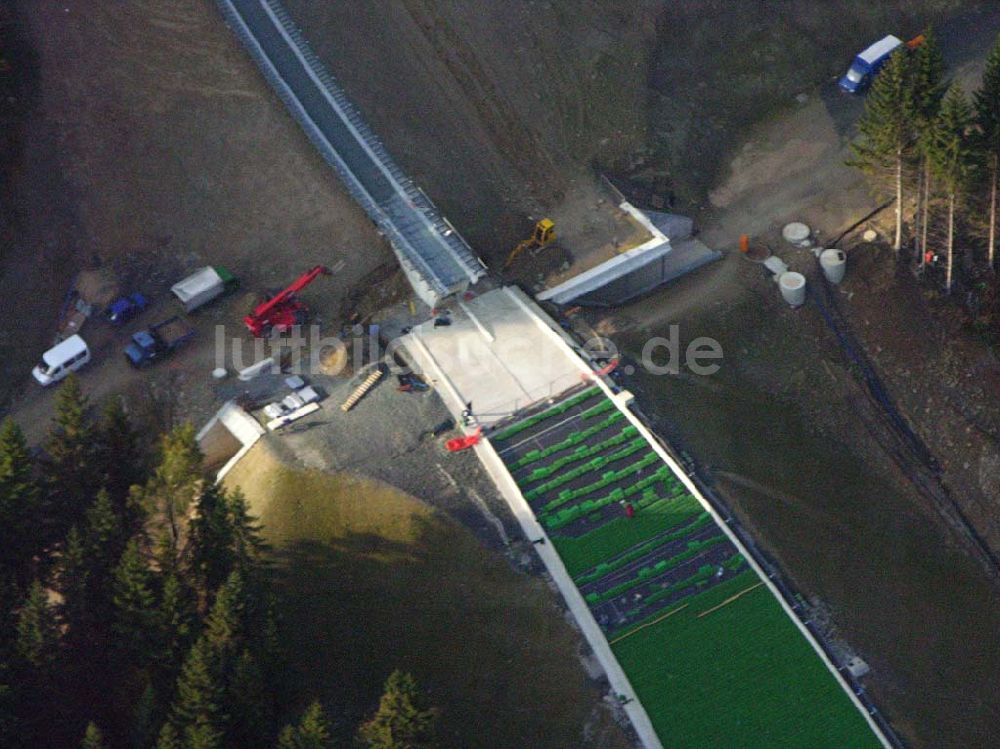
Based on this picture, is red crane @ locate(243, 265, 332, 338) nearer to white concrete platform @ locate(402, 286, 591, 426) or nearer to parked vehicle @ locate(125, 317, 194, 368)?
parked vehicle @ locate(125, 317, 194, 368)

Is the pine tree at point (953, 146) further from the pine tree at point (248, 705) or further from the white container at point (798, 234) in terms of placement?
the pine tree at point (248, 705)

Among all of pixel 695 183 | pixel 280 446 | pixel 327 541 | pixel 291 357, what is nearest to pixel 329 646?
pixel 327 541

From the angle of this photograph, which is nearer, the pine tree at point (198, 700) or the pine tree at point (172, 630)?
the pine tree at point (198, 700)

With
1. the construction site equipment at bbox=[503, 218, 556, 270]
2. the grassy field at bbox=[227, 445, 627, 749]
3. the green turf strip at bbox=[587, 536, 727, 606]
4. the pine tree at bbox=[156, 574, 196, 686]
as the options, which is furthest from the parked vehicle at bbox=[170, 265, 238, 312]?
the green turf strip at bbox=[587, 536, 727, 606]

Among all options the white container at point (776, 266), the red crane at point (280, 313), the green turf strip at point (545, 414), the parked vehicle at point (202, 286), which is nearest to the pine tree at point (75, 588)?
the red crane at point (280, 313)

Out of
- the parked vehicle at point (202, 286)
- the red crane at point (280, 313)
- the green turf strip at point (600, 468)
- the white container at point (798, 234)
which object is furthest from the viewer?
the white container at point (798, 234)

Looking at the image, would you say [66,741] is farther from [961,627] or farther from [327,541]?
[961,627]

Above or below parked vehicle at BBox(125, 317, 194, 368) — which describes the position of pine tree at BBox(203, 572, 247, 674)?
below
